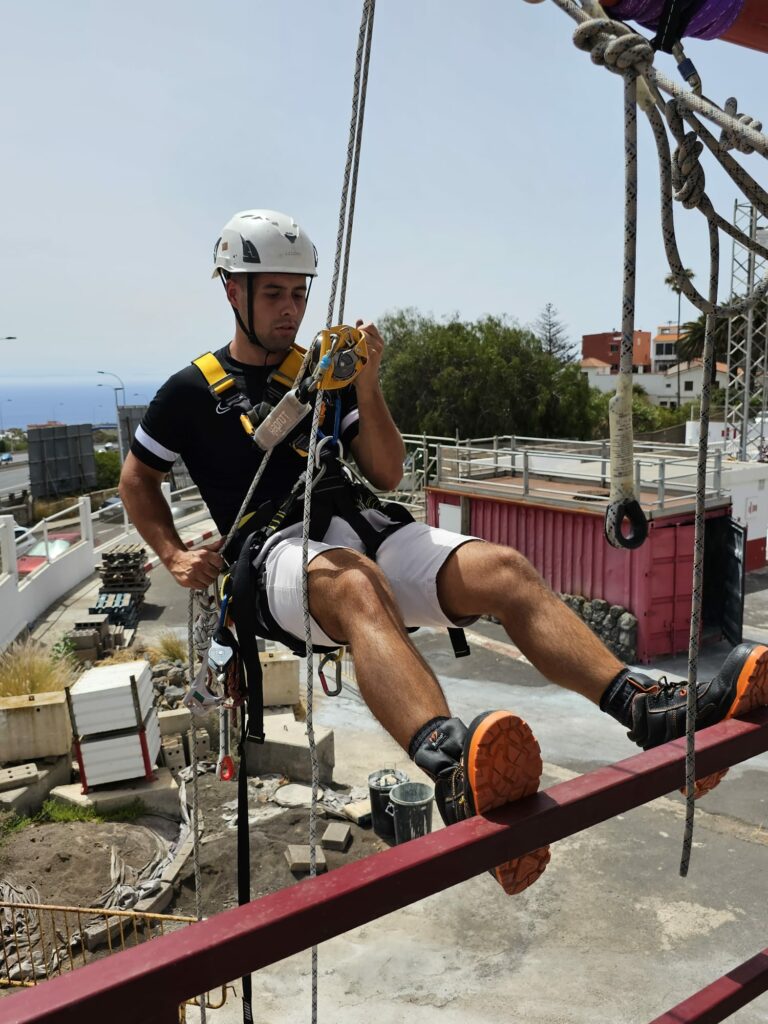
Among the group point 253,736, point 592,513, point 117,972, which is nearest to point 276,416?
point 253,736

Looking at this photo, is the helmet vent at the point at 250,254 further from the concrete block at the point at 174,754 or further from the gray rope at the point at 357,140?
the concrete block at the point at 174,754

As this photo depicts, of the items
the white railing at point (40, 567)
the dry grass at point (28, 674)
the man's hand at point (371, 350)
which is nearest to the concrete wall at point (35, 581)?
the white railing at point (40, 567)

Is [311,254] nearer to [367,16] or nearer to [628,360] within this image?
[367,16]

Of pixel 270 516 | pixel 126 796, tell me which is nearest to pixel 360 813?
pixel 126 796

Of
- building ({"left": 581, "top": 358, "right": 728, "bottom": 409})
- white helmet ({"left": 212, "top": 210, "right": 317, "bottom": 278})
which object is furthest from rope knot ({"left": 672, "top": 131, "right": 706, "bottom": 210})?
building ({"left": 581, "top": 358, "right": 728, "bottom": 409})

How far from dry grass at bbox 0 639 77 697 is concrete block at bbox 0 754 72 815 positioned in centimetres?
146

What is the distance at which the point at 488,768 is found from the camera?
1.94m

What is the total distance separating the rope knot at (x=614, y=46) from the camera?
207 centimetres

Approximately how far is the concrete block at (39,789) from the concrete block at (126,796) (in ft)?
0.52

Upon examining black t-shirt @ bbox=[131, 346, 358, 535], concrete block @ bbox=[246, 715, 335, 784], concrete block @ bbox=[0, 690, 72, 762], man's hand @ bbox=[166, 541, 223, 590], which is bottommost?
concrete block @ bbox=[246, 715, 335, 784]

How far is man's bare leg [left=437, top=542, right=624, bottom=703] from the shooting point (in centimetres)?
271

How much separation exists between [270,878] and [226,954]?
704 cm

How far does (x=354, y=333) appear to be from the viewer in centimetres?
295

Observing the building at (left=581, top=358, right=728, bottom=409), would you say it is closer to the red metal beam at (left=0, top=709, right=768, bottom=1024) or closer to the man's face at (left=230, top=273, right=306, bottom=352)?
the man's face at (left=230, top=273, right=306, bottom=352)
